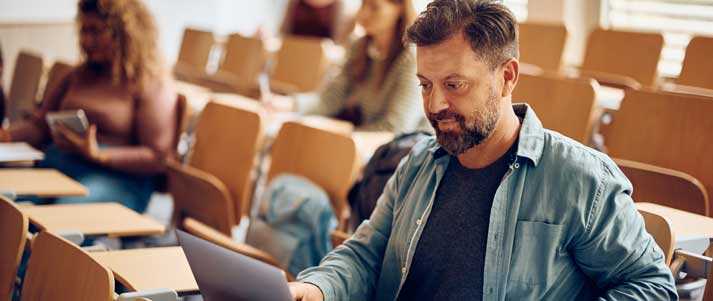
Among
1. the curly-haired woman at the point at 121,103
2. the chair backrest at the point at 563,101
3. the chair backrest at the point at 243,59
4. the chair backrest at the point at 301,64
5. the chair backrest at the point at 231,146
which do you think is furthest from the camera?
the chair backrest at the point at 243,59

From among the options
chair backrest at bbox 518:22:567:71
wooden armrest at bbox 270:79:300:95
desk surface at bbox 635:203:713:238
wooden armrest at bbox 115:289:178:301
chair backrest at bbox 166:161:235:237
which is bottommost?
chair backrest at bbox 166:161:235:237

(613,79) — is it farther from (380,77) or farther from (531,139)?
(531,139)

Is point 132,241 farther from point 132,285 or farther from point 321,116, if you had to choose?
point 132,285

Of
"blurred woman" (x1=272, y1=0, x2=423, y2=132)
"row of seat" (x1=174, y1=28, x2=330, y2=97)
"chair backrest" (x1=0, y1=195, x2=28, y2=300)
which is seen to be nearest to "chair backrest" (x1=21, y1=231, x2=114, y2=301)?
"chair backrest" (x1=0, y1=195, x2=28, y2=300)

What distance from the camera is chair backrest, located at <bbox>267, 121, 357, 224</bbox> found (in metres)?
3.34

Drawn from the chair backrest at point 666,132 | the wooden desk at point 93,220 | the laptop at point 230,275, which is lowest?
the wooden desk at point 93,220

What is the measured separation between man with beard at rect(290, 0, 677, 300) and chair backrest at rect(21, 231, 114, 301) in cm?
42

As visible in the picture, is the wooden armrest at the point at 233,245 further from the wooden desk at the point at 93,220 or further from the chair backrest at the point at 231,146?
the chair backrest at the point at 231,146

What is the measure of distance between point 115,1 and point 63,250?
217cm

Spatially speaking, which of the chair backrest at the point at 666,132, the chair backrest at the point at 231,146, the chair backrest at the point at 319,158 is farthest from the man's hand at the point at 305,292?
the chair backrest at the point at 231,146

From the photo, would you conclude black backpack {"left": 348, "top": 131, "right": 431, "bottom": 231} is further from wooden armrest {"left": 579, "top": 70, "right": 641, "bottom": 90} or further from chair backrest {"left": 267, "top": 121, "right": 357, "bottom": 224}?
wooden armrest {"left": 579, "top": 70, "right": 641, "bottom": 90}

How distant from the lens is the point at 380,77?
4.20 meters

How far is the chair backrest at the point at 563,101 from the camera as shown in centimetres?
334

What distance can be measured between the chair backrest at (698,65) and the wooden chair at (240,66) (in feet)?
9.36
